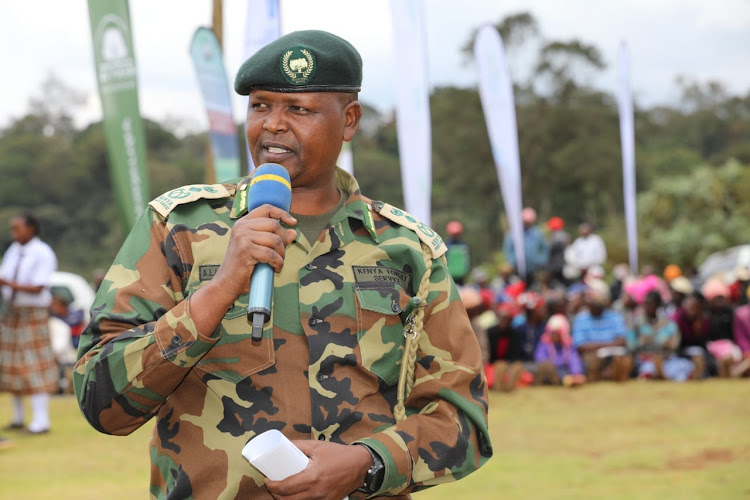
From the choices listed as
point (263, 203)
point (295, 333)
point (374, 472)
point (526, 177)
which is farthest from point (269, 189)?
point (526, 177)

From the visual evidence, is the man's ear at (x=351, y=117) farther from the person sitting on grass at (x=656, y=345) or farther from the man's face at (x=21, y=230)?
the person sitting on grass at (x=656, y=345)

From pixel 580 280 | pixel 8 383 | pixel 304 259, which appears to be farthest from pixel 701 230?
pixel 304 259

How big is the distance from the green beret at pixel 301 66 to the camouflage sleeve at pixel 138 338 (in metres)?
0.40

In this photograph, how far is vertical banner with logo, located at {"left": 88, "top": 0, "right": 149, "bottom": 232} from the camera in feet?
28.1

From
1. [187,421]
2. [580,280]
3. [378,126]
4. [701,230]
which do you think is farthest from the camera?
[378,126]

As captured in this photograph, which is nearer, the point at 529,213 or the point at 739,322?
the point at 739,322

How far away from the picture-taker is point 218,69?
898 cm

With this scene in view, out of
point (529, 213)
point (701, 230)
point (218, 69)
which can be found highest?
point (218, 69)

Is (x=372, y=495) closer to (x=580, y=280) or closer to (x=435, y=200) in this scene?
→ (x=580, y=280)

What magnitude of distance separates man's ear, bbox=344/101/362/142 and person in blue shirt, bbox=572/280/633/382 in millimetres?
9631

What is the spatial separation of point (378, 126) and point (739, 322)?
46.4m

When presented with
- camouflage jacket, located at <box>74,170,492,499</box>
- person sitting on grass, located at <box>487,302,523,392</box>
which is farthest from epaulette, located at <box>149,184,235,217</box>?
person sitting on grass, located at <box>487,302,523,392</box>

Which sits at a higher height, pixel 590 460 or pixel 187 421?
pixel 187 421

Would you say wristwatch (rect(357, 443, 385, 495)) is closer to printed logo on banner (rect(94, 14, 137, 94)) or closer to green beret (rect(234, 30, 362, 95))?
green beret (rect(234, 30, 362, 95))
